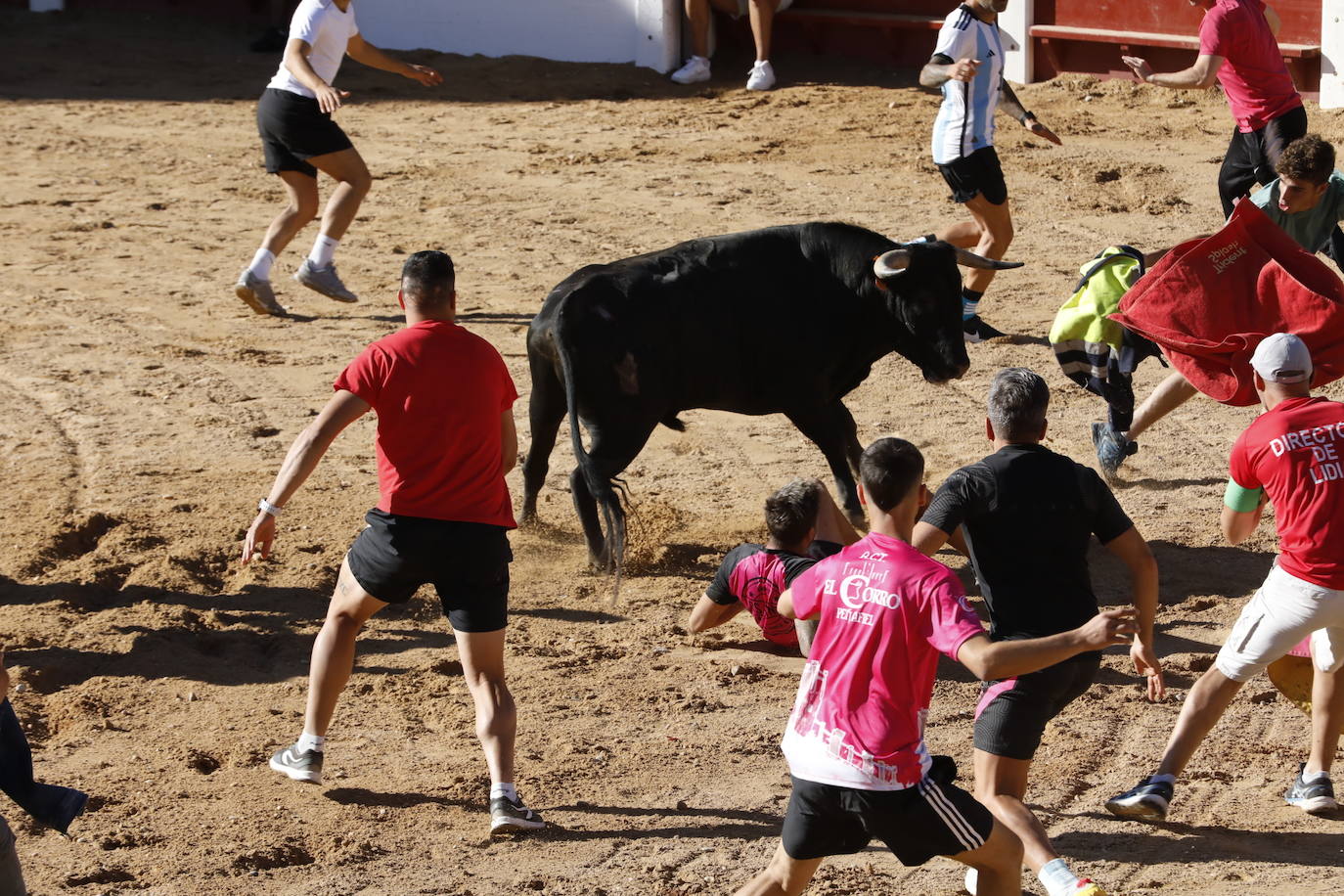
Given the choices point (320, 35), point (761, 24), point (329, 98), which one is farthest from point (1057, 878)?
point (761, 24)

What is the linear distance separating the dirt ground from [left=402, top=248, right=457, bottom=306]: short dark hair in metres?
1.57

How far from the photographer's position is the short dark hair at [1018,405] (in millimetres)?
4383

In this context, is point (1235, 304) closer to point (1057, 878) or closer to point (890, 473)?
point (1057, 878)

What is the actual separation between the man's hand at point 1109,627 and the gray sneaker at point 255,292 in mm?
7935

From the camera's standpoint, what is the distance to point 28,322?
1042 centimetres

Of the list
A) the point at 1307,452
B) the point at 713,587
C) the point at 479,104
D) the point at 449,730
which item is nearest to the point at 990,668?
the point at 1307,452

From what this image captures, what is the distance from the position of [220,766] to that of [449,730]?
30.3 inches

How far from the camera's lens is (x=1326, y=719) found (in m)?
4.98

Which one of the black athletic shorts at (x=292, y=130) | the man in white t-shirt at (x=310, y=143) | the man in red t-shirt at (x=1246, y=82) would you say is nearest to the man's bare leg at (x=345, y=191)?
the man in white t-shirt at (x=310, y=143)

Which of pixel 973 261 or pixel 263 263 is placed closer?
pixel 973 261

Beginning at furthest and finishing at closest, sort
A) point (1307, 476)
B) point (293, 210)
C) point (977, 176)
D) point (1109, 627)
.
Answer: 1. point (293, 210)
2. point (977, 176)
3. point (1307, 476)
4. point (1109, 627)

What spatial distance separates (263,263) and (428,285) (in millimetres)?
5898

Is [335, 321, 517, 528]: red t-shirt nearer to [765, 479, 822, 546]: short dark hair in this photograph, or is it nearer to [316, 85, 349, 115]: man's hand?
[765, 479, 822, 546]: short dark hair

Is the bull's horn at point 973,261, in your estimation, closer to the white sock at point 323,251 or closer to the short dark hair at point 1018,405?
the short dark hair at point 1018,405
